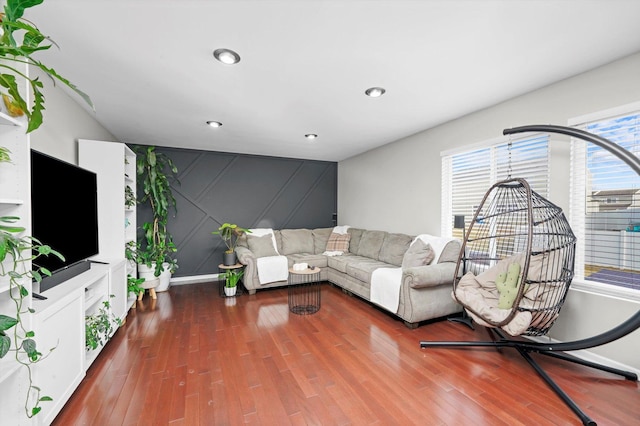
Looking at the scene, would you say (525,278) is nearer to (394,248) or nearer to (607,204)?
(607,204)

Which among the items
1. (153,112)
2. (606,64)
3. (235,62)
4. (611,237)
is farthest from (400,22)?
(153,112)

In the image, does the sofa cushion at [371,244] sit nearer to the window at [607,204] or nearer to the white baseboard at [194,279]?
the window at [607,204]

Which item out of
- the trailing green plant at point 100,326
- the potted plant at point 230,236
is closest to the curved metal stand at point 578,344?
the trailing green plant at point 100,326

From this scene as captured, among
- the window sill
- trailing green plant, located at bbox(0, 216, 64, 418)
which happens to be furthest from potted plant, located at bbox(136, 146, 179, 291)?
the window sill

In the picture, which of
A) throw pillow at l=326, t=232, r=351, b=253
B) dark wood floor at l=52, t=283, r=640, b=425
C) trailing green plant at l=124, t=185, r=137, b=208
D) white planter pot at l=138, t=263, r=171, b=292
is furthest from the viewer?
throw pillow at l=326, t=232, r=351, b=253

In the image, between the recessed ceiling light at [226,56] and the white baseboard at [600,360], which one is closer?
the recessed ceiling light at [226,56]

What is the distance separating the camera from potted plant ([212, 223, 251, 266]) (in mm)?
4281

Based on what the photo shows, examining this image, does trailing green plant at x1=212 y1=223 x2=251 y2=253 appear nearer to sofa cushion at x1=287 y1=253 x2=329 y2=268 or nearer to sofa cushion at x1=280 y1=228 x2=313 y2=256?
sofa cushion at x1=280 y1=228 x2=313 y2=256

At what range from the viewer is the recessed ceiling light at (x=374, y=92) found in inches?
102

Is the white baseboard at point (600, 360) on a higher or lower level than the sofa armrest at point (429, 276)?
lower

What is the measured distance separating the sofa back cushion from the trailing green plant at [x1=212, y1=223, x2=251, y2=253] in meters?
2.04

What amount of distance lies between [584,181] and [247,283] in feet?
13.7

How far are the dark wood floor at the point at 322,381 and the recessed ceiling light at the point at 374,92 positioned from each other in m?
2.46

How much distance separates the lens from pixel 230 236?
4906mm
